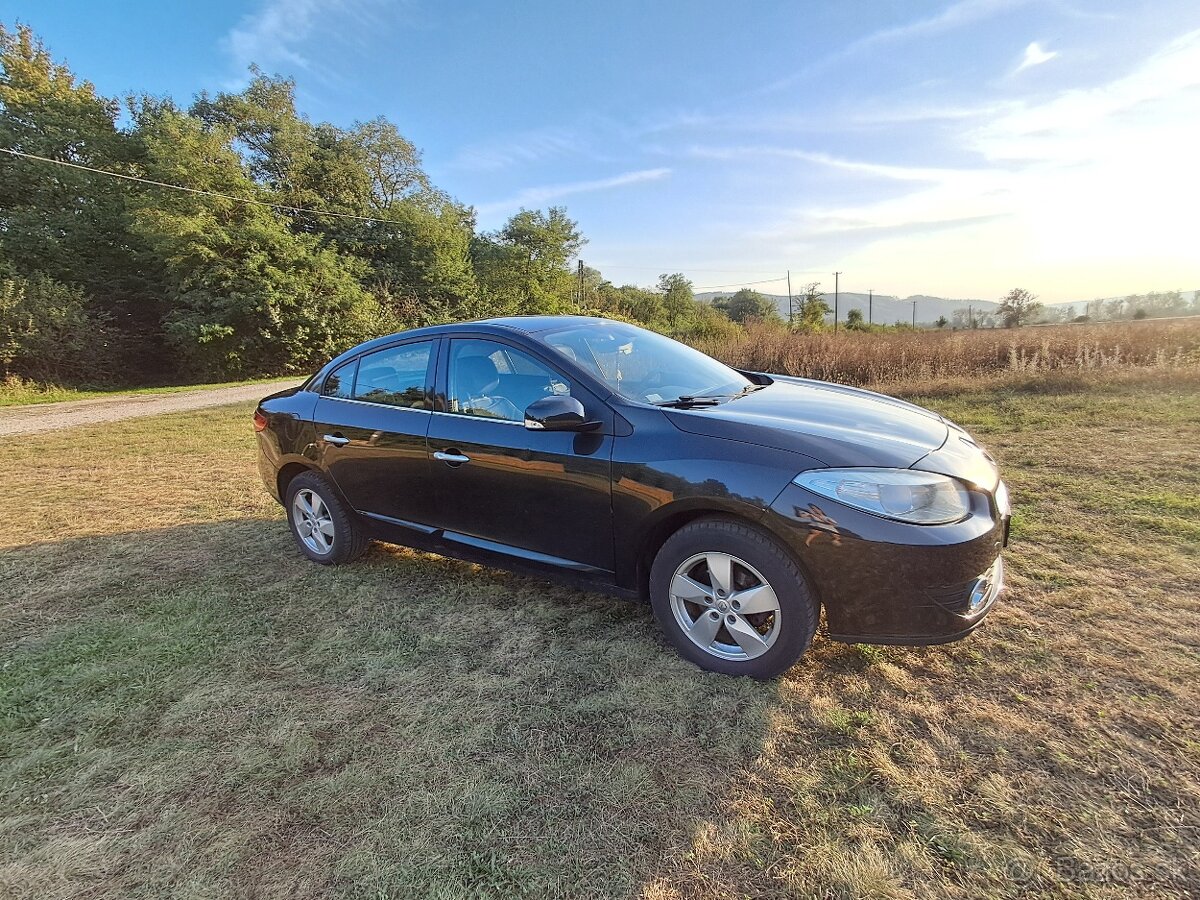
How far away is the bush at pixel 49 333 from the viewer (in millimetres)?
18016

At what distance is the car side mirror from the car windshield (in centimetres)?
27

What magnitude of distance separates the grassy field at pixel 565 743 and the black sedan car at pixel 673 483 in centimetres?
34

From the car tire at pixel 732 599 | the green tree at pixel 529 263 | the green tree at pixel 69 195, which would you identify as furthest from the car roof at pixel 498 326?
the green tree at pixel 529 263

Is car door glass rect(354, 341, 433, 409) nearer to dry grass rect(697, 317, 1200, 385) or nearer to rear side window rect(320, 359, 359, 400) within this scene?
rear side window rect(320, 359, 359, 400)

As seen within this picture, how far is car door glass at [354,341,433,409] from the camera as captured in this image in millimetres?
3205

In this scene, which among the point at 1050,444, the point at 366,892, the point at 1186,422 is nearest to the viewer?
the point at 366,892

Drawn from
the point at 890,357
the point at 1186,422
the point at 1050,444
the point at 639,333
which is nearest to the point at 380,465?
the point at 639,333

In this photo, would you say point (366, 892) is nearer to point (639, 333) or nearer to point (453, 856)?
point (453, 856)

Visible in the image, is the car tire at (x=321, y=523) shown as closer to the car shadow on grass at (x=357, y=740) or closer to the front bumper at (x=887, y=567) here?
the car shadow on grass at (x=357, y=740)

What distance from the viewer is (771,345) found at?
12422mm

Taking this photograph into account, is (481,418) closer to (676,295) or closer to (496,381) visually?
(496,381)

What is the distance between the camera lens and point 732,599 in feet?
7.49

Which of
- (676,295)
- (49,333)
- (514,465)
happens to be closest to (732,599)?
(514,465)

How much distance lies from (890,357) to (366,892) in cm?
1177
